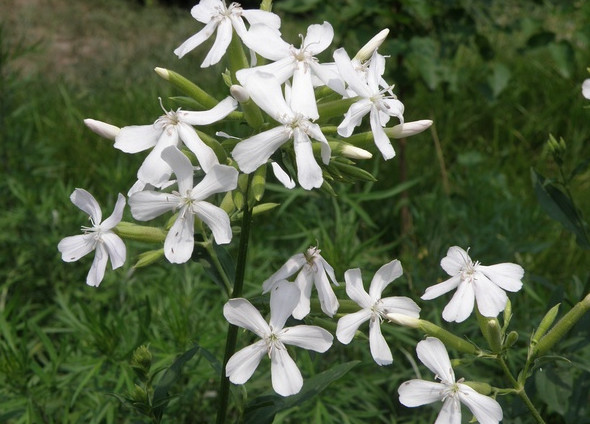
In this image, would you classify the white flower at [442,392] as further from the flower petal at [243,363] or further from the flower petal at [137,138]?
the flower petal at [137,138]

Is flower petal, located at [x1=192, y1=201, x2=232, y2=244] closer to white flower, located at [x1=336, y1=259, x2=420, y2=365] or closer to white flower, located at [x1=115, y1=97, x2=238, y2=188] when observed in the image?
white flower, located at [x1=115, y1=97, x2=238, y2=188]

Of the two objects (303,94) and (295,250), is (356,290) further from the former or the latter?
(295,250)

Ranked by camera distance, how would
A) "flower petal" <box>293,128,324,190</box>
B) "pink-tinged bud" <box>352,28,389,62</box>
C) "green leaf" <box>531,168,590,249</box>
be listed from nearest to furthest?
"flower petal" <box>293,128,324,190</box>
"pink-tinged bud" <box>352,28,389,62</box>
"green leaf" <box>531,168,590,249</box>

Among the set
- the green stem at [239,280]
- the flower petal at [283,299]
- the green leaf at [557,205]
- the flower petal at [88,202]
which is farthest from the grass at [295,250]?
the flower petal at [88,202]

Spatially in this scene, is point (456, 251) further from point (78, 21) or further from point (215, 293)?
point (78, 21)

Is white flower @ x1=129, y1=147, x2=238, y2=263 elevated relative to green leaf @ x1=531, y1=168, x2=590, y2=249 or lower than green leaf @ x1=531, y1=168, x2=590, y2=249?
elevated

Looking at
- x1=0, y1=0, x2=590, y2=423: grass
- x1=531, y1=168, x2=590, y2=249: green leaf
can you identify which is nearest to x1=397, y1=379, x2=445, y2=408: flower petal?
x1=0, y1=0, x2=590, y2=423: grass

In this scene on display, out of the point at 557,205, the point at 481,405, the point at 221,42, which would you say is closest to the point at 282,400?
the point at 481,405
